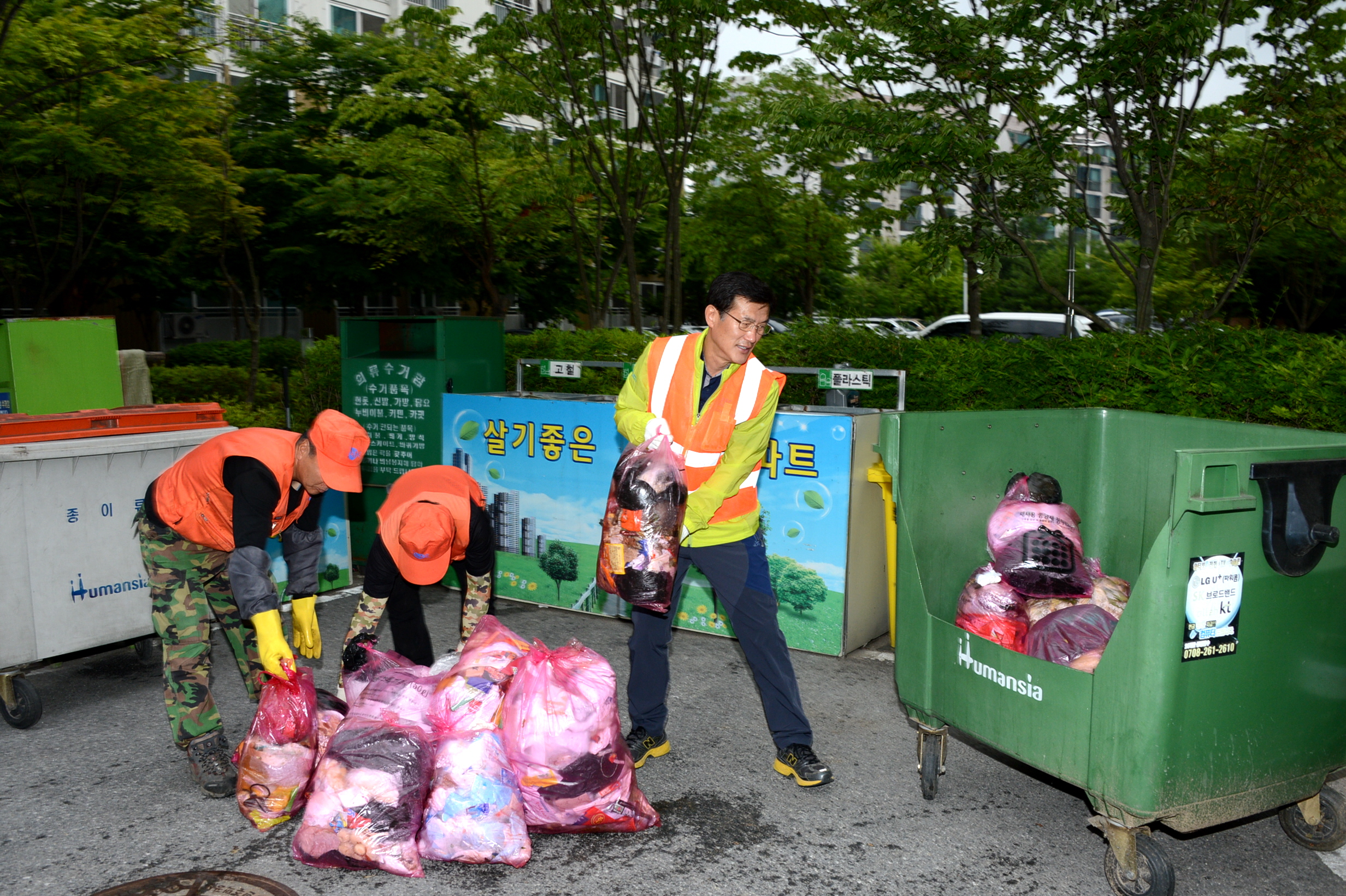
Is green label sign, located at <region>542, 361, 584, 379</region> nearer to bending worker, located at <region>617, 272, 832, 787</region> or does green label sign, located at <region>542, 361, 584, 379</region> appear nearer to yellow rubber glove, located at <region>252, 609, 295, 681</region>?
bending worker, located at <region>617, 272, 832, 787</region>

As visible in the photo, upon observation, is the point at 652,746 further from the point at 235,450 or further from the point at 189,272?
the point at 189,272

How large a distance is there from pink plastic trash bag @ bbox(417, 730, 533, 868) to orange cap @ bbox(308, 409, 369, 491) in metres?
1.04

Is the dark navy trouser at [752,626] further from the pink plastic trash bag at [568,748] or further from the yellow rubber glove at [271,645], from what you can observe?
the yellow rubber glove at [271,645]

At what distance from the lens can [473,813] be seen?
3178 millimetres

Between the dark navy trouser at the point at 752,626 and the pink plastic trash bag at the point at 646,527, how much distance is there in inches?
11.9

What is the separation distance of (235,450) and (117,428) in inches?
75.2

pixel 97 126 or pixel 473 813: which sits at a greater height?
pixel 97 126

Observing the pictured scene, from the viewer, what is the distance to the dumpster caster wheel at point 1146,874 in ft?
9.69

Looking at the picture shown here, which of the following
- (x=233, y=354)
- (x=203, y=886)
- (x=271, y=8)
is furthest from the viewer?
(x=271, y=8)

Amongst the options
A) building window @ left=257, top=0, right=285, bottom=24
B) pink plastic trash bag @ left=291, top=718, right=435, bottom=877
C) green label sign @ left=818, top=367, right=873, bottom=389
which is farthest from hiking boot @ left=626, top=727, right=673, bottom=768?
building window @ left=257, top=0, right=285, bottom=24

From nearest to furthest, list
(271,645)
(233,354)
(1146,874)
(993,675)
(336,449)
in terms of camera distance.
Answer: (1146,874) → (993,675) → (271,645) → (336,449) → (233,354)

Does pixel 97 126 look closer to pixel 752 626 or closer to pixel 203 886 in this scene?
pixel 203 886

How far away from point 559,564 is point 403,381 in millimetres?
1794

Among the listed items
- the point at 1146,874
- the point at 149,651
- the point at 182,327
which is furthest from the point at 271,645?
the point at 182,327
